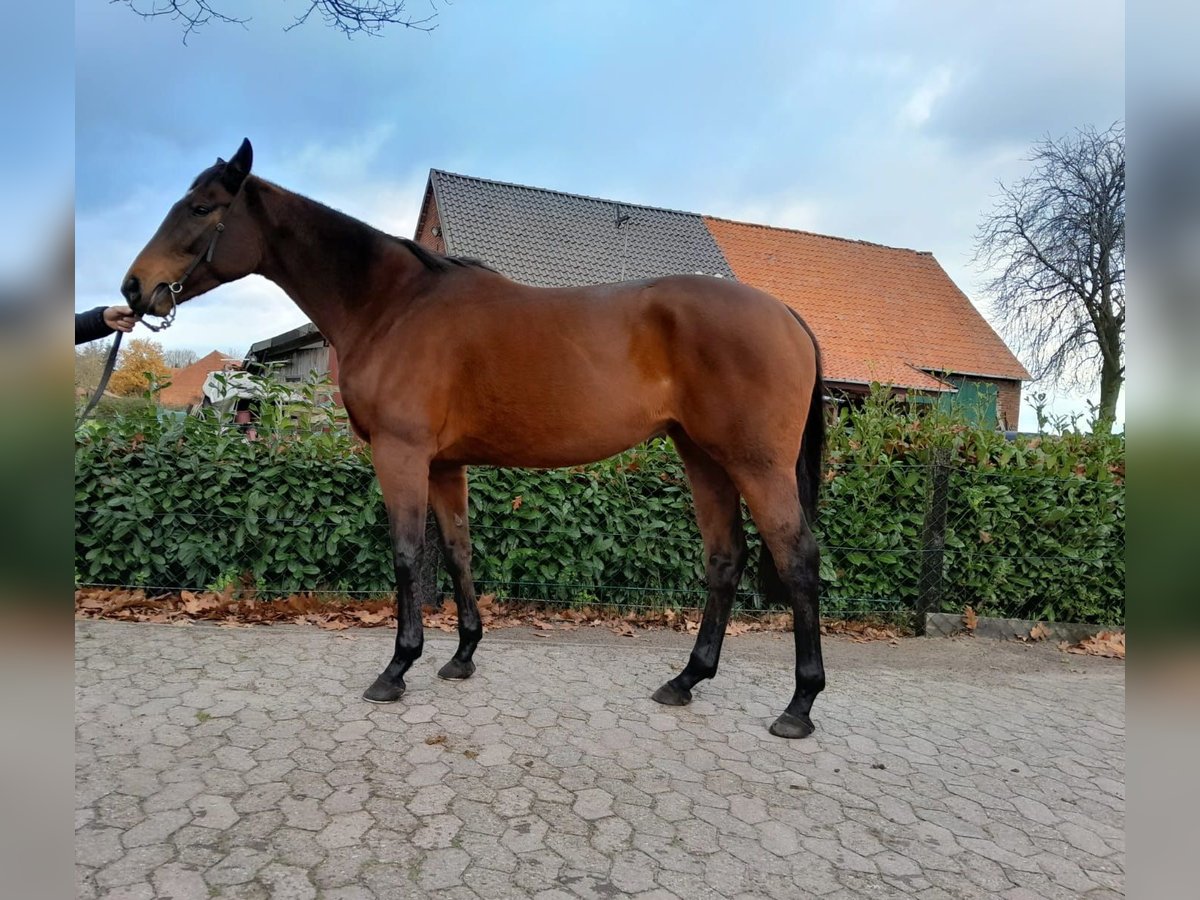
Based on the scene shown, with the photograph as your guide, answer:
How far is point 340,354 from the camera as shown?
3.20 meters

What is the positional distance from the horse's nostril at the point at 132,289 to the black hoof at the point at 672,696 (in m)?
2.92

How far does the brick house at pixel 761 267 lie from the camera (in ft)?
47.7

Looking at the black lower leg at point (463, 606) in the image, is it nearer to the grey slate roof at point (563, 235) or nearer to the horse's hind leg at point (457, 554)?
the horse's hind leg at point (457, 554)

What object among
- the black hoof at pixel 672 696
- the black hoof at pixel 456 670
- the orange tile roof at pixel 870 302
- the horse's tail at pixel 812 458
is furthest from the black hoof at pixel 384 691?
the orange tile roof at pixel 870 302

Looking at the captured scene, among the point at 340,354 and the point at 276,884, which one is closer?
the point at 276,884

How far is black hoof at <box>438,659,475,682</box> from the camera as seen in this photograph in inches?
130

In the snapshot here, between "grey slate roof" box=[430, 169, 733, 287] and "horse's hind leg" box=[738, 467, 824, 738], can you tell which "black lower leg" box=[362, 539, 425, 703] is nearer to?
A: "horse's hind leg" box=[738, 467, 824, 738]

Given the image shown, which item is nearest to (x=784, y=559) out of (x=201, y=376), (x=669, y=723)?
(x=669, y=723)

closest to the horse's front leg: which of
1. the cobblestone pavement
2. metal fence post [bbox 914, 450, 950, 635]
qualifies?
the cobblestone pavement

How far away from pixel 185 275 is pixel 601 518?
297 cm

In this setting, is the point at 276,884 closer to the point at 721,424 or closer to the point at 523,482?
the point at 721,424

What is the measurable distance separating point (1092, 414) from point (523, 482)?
16.3ft

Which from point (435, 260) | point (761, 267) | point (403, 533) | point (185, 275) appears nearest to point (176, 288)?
point (185, 275)
